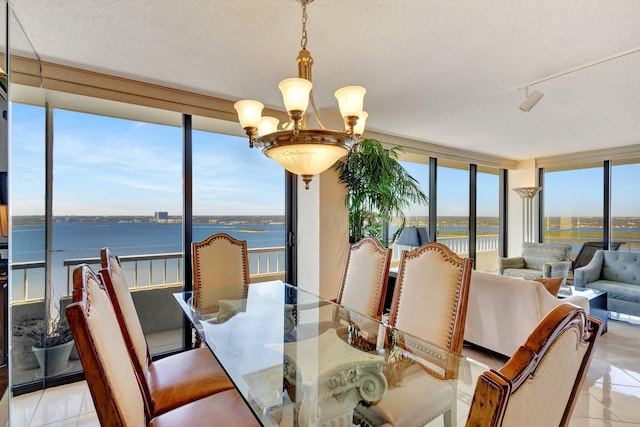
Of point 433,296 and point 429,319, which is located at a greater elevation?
point 433,296

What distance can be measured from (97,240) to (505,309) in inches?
150

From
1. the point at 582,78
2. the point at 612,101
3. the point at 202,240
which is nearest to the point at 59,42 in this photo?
the point at 202,240

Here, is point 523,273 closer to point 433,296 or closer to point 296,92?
point 433,296

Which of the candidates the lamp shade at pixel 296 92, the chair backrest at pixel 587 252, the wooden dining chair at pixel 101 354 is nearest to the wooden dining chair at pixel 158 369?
the wooden dining chair at pixel 101 354

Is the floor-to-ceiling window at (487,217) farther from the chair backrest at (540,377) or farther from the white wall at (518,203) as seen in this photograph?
the chair backrest at (540,377)

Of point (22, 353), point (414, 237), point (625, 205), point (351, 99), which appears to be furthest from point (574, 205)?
point (22, 353)

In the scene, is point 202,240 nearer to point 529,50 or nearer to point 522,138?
point 529,50

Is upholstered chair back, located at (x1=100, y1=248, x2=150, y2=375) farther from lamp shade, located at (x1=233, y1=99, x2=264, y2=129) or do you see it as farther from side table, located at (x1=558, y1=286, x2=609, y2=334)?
side table, located at (x1=558, y1=286, x2=609, y2=334)

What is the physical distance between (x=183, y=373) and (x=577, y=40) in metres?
3.12

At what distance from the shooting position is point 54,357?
102 inches

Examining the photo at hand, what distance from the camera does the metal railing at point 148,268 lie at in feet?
7.80

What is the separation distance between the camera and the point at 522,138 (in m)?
4.64

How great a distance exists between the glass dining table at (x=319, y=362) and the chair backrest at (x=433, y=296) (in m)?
0.09

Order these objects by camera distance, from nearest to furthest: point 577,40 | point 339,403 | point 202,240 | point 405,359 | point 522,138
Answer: point 339,403
point 405,359
point 577,40
point 202,240
point 522,138
